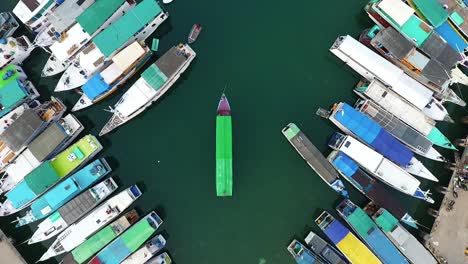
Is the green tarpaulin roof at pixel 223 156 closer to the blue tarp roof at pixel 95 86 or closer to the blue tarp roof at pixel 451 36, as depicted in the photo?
the blue tarp roof at pixel 95 86

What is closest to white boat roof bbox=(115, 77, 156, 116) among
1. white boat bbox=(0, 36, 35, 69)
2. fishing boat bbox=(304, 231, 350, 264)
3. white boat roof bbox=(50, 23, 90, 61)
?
white boat roof bbox=(50, 23, 90, 61)

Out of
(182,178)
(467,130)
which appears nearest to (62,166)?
(182,178)

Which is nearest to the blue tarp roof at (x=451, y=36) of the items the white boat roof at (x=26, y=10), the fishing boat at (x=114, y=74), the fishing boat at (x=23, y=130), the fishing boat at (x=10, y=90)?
the fishing boat at (x=114, y=74)

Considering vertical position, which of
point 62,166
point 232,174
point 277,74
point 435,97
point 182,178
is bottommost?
point 435,97

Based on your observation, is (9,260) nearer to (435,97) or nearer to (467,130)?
(435,97)

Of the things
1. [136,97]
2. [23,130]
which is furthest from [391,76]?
[23,130]
